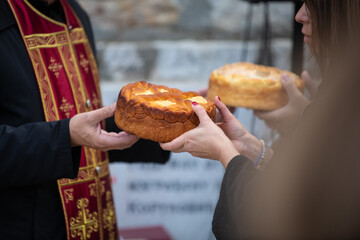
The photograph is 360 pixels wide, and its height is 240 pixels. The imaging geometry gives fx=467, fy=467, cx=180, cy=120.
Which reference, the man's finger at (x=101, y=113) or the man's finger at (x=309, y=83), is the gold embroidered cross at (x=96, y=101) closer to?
the man's finger at (x=101, y=113)

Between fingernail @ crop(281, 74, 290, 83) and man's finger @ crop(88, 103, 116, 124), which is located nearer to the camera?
man's finger @ crop(88, 103, 116, 124)

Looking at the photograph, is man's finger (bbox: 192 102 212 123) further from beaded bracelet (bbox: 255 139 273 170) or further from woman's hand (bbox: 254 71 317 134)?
woman's hand (bbox: 254 71 317 134)

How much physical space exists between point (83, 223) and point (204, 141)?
25.7 inches

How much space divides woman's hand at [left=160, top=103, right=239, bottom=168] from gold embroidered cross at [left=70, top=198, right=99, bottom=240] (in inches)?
19.3

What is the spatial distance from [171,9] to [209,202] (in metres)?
1.57

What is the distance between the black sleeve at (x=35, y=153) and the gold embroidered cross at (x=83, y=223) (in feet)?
0.77

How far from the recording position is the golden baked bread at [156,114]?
159cm

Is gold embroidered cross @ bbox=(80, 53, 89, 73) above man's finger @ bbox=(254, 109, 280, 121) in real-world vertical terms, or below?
above

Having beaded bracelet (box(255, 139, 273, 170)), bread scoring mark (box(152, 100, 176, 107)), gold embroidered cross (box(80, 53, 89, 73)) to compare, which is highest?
gold embroidered cross (box(80, 53, 89, 73))

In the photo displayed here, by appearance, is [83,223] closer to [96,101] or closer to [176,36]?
[96,101]

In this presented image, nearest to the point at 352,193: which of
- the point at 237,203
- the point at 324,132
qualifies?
the point at 324,132

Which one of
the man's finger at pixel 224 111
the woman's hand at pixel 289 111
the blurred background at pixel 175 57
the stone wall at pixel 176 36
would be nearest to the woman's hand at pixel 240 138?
the man's finger at pixel 224 111

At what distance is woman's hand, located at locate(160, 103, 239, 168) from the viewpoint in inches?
61.2

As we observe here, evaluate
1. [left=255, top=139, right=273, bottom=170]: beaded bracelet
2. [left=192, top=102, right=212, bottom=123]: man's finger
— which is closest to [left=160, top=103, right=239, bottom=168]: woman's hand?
[left=192, top=102, right=212, bottom=123]: man's finger
